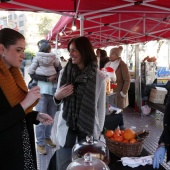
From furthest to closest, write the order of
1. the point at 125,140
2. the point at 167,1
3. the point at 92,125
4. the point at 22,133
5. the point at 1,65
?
the point at 167,1, the point at 92,125, the point at 125,140, the point at 22,133, the point at 1,65

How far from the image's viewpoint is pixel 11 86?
1194 millimetres

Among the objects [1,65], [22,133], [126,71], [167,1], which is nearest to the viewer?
[1,65]

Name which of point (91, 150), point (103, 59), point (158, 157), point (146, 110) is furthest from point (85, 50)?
point (146, 110)

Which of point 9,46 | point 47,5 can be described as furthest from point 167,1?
point 9,46

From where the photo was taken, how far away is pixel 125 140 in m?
1.54

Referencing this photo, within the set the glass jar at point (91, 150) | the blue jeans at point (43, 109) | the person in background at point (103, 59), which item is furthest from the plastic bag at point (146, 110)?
the glass jar at point (91, 150)

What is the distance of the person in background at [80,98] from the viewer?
173 cm

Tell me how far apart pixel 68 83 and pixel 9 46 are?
2.38ft

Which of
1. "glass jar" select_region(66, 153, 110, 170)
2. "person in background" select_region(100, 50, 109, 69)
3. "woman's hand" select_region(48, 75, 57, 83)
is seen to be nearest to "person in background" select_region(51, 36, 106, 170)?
"glass jar" select_region(66, 153, 110, 170)

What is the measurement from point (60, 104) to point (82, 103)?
0.30m

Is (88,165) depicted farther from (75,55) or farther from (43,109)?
(43,109)

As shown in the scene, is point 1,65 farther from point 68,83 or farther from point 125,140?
point 125,140

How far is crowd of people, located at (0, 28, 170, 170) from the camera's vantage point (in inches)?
46.2

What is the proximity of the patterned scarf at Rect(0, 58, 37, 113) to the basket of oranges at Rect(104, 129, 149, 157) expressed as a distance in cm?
68
